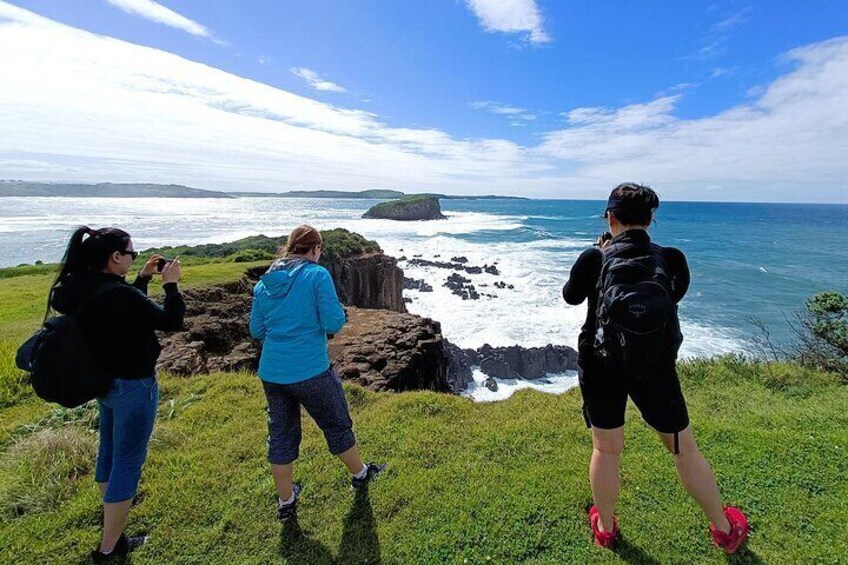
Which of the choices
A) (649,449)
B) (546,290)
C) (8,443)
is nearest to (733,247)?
(546,290)

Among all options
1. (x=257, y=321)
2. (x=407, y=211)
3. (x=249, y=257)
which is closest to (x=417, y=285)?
(x=249, y=257)

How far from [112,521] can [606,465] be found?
340cm

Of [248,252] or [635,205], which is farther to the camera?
[248,252]

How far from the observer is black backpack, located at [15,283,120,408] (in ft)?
8.58

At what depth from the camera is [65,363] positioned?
2.62 m

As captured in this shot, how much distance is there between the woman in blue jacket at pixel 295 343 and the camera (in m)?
3.09

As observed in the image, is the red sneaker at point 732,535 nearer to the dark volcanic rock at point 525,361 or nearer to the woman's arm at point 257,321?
the woman's arm at point 257,321

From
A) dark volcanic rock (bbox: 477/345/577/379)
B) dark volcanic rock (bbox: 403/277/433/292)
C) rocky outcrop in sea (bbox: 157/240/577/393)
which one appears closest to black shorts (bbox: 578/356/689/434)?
rocky outcrop in sea (bbox: 157/240/577/393)

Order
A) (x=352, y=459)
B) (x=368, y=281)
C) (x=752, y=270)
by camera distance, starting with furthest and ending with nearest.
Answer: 1. (x=752, y=270)
2. (x=368, y=281)
3. (x=352, y=459)

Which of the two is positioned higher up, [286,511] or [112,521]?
[112,521]

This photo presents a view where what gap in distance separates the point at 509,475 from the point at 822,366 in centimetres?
761

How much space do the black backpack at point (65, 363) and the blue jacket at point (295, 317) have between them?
0.97 meters

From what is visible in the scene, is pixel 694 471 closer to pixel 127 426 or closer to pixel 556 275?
pixel 127 426

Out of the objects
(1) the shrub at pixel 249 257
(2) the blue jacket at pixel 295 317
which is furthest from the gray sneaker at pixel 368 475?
(1) the shrub at pixel 249 257
